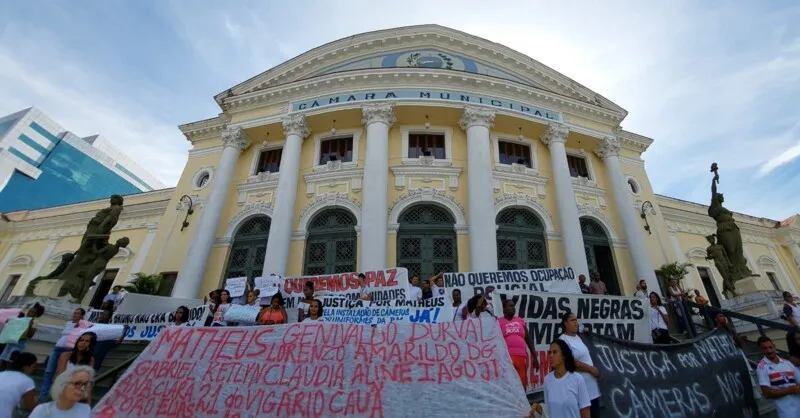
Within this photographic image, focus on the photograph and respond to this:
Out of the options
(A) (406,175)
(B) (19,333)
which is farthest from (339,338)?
(A) (406,175)

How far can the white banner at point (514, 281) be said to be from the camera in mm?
9109

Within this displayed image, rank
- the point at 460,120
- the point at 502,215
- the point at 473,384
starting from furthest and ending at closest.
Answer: the point at 460,120 → the point at 502,215 → the point at 473,384

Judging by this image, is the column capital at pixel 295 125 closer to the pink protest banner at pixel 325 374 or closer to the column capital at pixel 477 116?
the column capital at pixel 477 116

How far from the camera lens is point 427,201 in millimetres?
13484

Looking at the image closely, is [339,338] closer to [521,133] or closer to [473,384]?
[473,384]

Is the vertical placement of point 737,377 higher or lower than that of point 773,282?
lower

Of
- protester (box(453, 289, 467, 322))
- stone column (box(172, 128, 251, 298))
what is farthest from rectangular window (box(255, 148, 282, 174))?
protester (box(453, 289, 467, 322))

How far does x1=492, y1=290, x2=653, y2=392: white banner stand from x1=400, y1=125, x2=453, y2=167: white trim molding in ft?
28.7

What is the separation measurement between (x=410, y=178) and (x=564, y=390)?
36.9 ft

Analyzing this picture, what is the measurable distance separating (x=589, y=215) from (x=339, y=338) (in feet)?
44.2

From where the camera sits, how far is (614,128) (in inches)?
665

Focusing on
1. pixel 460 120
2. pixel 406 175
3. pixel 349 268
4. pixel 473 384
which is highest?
pixel 460 120

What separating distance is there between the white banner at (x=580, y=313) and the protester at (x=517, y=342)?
2.12 feet

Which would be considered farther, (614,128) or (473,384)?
(614,128)
